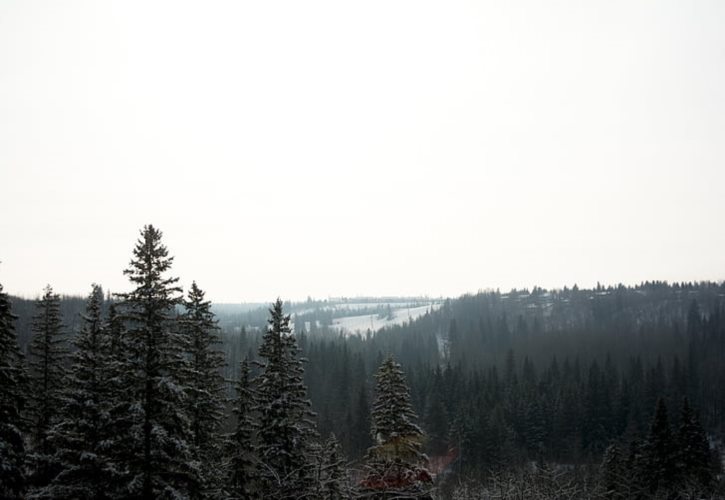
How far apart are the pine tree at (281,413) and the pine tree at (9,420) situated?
854 centimetres

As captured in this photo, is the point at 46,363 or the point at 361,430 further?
the point at 361,430

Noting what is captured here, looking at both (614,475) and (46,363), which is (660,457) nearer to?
(614,475)

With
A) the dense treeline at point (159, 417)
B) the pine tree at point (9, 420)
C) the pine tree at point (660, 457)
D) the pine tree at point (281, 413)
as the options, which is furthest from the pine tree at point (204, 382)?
the pine tree at point (660, 457)

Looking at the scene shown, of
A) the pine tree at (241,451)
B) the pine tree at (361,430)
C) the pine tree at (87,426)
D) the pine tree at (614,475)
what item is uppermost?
the pine tree at (87,426)

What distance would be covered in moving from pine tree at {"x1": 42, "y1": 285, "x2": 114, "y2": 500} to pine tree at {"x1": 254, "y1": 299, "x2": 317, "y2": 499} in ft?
21.0

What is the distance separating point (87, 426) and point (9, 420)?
2.92 m

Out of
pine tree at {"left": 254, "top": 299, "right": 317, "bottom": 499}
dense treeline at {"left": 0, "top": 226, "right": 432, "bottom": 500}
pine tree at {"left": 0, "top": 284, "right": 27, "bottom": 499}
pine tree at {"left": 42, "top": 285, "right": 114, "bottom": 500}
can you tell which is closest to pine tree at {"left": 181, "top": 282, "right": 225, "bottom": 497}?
dense treeline at {"left": 0, "top": 226, "right": 432, "bottom": 500}

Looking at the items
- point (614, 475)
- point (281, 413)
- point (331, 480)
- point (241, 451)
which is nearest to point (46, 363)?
point (241, 451)

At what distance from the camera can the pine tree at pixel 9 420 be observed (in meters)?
17.6

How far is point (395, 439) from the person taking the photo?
73.7ft

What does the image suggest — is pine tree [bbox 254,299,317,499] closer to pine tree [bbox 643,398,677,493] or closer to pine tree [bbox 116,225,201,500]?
pine tree [bbox 116,225,201,500]

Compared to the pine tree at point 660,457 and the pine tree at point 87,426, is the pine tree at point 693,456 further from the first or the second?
the pine tree at point 87,426

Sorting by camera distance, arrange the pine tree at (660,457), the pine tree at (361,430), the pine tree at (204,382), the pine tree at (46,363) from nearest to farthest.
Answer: the pine tree at (204,382) < the pine tree at (46,363) < the pine tree at (660,457) < the pine tree at (361,430)

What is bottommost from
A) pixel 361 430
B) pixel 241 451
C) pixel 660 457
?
pixel 361 430
